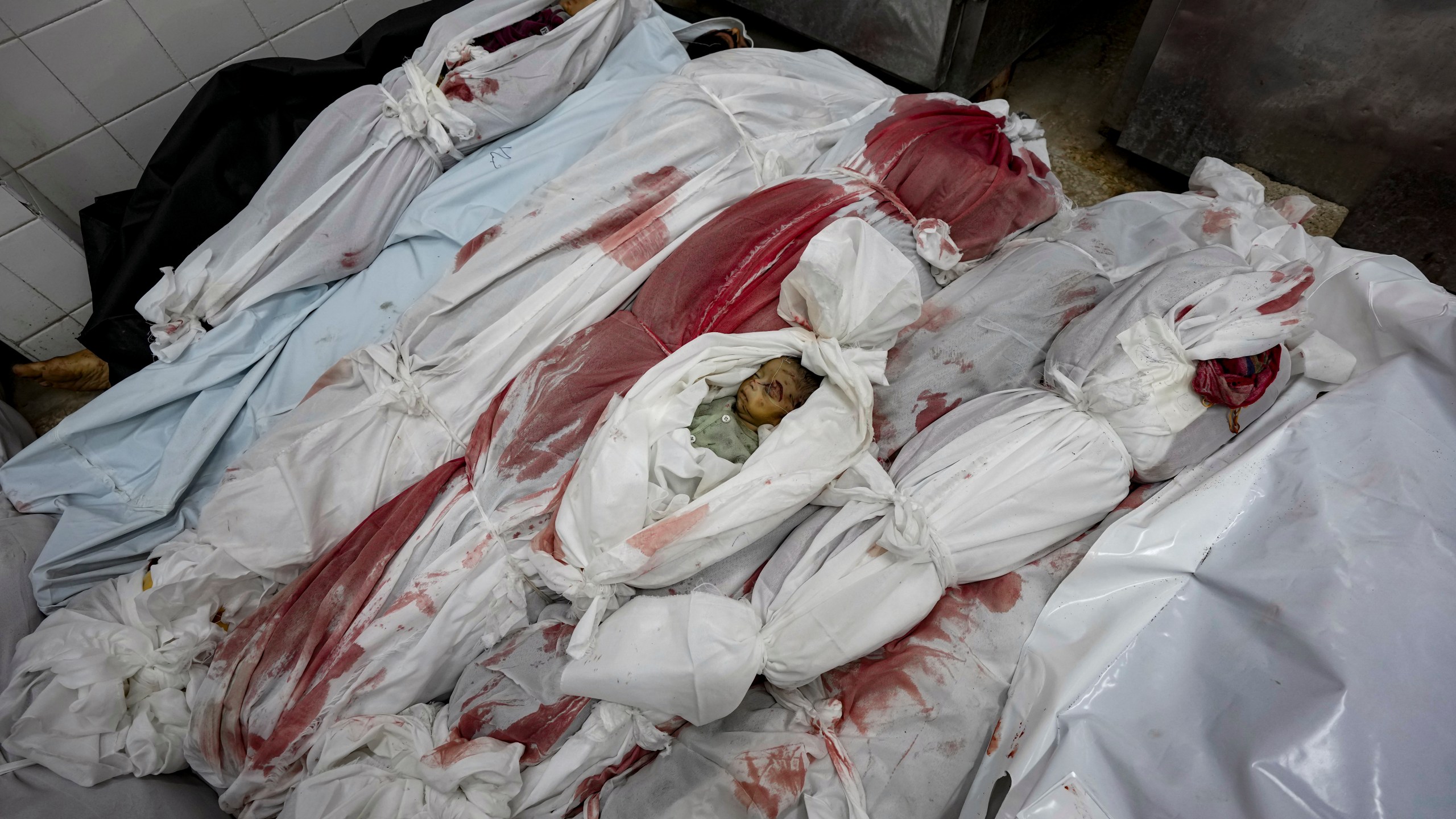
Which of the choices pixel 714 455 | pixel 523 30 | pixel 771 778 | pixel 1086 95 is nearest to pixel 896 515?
pixel 714 455

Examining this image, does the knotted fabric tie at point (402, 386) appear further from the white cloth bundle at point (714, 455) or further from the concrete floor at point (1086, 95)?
the concrete floor at point (1086, 95)

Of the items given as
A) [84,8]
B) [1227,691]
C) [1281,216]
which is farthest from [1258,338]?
[84,8]

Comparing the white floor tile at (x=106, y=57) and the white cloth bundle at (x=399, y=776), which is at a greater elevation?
the white floor tile at (x=106, y=57)

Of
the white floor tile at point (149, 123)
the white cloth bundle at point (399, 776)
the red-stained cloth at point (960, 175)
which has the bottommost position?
the white cloth bundle at point (399, 776)

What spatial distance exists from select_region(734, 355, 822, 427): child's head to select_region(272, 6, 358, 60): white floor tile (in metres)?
1.96

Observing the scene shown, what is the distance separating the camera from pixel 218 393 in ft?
5.45

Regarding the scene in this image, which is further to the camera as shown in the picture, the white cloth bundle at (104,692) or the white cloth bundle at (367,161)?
the white cloth bundle at (367,161)

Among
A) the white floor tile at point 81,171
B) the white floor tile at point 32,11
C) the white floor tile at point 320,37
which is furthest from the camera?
the white floor tile at point 320,37

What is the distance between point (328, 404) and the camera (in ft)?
4.91

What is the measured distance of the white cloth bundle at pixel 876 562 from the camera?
1.12 m

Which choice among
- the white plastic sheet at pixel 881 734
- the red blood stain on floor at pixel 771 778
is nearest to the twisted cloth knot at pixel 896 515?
the white plastic sheet at pixel 881 734

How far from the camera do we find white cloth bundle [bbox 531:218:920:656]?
3.96 ft

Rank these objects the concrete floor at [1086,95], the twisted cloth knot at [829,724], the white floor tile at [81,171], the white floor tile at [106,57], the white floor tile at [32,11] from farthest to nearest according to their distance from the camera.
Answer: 1. the concrete floor at [1086,95]
2. the white floor tile at [81,171]
3. the white floor tile at [106,57]
4. the white floor tile at [32,11]
5. the twisted cloth knot at [829,724]

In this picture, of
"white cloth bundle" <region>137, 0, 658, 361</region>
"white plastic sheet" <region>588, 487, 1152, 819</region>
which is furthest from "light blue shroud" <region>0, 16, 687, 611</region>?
"white plastic sheet" <region>588, 487, 1152, 819</region>
